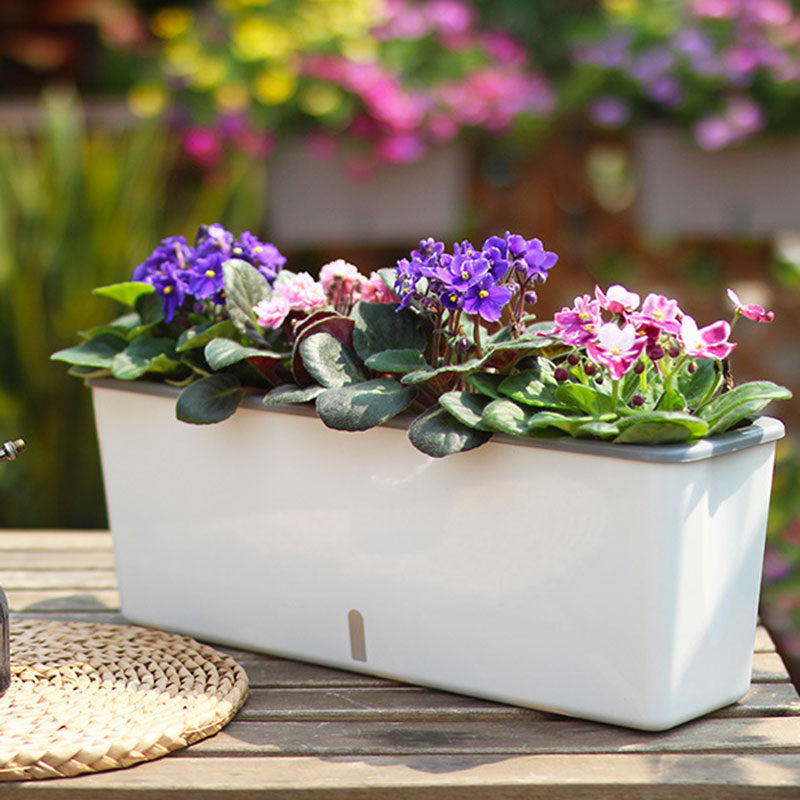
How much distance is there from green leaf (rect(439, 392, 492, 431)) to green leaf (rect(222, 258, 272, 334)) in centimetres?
26

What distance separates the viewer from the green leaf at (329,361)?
4.00 feet

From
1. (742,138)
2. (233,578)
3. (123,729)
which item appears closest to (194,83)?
(742,138)

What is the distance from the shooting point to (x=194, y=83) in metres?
3.35

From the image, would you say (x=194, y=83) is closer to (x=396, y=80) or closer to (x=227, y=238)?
(x=396, y=80)

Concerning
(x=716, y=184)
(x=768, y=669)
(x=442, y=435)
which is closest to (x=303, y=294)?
(x=442, y=435)

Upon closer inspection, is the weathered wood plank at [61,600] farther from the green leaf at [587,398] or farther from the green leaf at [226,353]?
the green leaf at [587,398]

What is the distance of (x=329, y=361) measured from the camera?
4.07ft

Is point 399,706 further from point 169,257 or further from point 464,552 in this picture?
point 169,257

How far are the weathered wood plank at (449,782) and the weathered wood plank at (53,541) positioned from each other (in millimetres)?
741

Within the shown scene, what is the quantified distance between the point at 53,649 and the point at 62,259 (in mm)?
1504

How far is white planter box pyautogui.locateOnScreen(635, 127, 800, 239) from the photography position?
3.19 meters

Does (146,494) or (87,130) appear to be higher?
(87,130)

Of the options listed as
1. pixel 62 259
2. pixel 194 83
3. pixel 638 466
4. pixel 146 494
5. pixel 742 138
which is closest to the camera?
pixel 638 466

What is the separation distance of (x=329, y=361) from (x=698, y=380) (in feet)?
1.16
